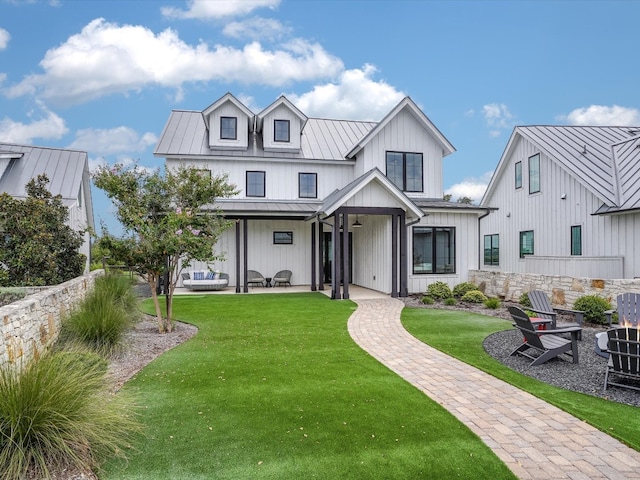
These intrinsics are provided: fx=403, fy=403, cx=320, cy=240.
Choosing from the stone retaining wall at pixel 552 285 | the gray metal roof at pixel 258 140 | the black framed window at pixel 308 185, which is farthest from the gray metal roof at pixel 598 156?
the black framed window at pixel 308 185

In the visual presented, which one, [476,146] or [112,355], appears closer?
[112,355]

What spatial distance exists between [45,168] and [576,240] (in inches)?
969

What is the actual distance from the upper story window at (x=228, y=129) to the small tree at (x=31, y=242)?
8639 millimetres

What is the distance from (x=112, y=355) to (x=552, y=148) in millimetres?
18055

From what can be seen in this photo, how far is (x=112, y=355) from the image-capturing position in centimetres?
732

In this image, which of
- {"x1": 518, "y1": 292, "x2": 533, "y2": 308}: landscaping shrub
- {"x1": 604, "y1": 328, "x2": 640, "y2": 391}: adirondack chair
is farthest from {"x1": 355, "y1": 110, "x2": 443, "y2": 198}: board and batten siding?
{"x1": 604, "y1": 328, "x2": 640, "y2": 391}: adirondack chair

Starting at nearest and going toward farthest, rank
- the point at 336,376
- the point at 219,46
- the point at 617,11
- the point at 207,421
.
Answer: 1. the point at 207,421
2. the point at 336,376
3. the point at 617,11
4. the point at 219,46

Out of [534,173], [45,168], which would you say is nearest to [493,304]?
[534,173]

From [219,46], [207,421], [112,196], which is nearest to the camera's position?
[207,421]

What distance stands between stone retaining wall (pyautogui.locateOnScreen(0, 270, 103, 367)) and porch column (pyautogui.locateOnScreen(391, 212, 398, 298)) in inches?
413

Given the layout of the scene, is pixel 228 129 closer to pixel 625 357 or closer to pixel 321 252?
pixel 321 252

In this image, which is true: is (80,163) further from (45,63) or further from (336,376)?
(336,376)

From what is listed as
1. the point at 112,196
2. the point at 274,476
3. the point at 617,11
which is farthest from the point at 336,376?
the point at 617,11

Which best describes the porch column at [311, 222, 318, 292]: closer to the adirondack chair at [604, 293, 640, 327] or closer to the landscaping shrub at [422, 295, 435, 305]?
the landscaping shrub at [422, 295, 435, 305]
